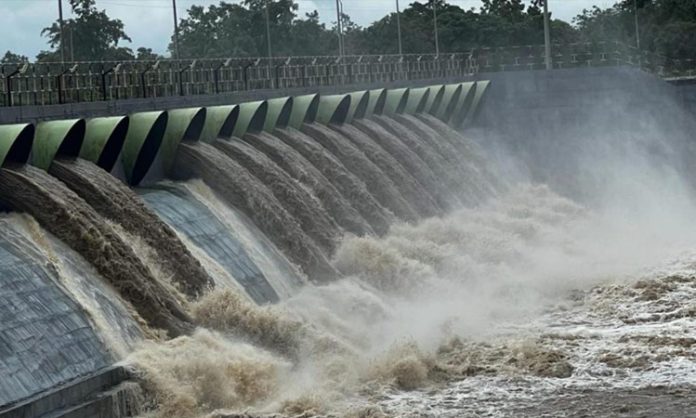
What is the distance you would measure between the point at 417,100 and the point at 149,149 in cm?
1564

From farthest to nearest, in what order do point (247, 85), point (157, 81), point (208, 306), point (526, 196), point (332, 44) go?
point (332, 44) < point (526, 196) < point (247, 85) < point (157, 81) < point (208, 306)

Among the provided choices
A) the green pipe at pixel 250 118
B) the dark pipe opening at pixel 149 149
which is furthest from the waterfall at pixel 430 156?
the dark pipe opening at pixel 149 149

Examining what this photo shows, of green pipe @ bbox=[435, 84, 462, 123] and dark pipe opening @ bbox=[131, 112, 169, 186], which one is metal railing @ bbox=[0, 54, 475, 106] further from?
green pipe @ bbox=[435, 84, 462, 123]

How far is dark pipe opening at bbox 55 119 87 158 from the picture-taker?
18.3 meters

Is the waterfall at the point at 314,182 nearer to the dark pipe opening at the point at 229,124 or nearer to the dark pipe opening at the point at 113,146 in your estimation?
the dark pipe opening at the point at 229,124

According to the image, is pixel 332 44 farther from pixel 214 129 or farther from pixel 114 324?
pixel 114 324

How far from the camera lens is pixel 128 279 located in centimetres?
1599

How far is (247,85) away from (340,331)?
1349 cm

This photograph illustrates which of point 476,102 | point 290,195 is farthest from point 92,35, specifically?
point 290,195

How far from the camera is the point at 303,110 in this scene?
2788 cm

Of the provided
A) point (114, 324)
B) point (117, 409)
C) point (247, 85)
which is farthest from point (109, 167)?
point (247, 85)

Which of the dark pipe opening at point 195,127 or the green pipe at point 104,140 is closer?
the green pipe at point 104,140

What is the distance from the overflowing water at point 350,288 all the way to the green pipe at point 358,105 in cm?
43

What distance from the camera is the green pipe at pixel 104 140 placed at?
63.6 ft
